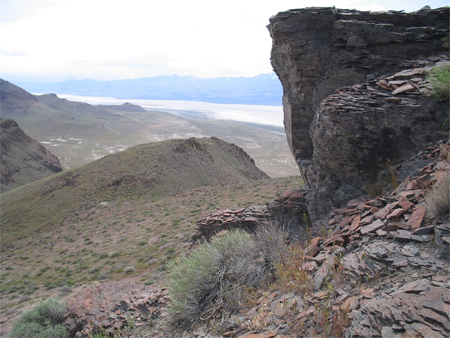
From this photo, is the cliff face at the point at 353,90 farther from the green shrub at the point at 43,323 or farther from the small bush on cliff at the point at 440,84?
the green shrub at the point at 43,323

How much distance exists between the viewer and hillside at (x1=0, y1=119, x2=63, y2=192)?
47.3 metres

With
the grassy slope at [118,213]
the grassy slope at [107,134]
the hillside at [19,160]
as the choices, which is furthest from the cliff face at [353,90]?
the grassy slope at [107,134]

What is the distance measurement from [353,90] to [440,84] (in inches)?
70.8

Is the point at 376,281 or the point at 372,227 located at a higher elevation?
the point at 372,227

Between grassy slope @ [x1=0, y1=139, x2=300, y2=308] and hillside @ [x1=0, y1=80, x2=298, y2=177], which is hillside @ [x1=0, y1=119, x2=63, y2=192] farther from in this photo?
grassy slope @ [x1=0, y1=139, x2=300, y2=308]

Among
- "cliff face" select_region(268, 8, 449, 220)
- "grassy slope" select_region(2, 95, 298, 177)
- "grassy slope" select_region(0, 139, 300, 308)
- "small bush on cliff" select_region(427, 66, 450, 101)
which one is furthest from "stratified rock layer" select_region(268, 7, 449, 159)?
"grassy slope" select_region(2, 95, 298, 177)

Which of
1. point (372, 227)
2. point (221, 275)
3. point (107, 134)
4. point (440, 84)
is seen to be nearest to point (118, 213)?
point (221, 275)

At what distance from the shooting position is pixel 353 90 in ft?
23.5

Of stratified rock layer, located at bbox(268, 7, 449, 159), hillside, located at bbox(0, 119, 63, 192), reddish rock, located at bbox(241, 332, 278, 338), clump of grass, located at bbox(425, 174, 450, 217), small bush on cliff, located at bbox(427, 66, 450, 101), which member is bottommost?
hillside, located at bbox(0, 119, 63, 192)

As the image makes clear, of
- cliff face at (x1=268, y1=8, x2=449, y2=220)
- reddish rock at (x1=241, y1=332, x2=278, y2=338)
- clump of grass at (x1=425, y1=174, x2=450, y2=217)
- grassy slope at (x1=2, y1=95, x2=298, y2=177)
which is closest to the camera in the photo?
reddish rock at (x1=241, y1=332, x2=278, y2=338)

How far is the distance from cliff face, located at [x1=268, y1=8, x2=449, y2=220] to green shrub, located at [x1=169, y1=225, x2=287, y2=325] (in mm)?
2612

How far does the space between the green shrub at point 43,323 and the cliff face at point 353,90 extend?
23.7 feet

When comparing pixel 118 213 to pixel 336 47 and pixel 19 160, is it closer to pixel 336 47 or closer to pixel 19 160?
pixel 336 47

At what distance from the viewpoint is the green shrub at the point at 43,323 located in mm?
6934
